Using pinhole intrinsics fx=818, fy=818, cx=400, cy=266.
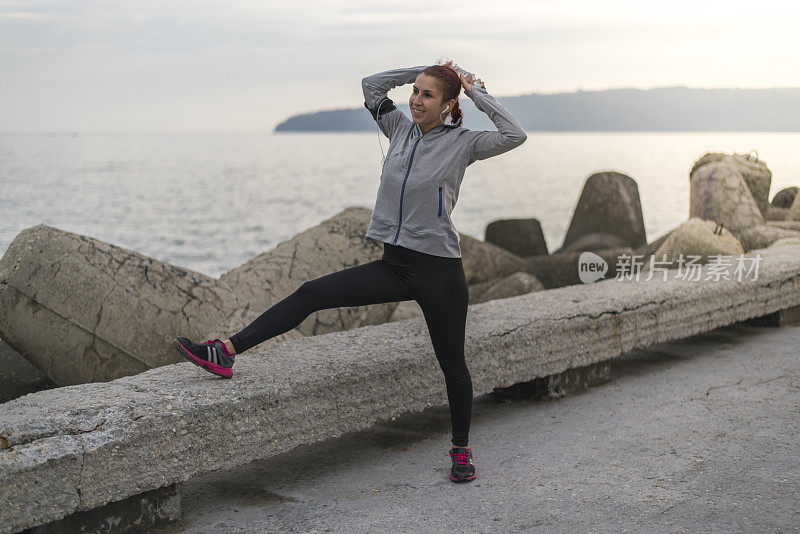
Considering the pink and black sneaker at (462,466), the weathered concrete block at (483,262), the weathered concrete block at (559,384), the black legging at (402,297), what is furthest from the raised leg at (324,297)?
the weathered concrete block at (483,262)

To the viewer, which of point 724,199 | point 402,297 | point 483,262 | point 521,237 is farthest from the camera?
point 521,237

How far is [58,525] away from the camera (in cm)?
321

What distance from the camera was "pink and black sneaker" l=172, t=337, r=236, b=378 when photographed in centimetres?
364

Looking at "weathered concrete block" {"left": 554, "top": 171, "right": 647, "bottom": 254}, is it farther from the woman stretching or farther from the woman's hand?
the woman stretching

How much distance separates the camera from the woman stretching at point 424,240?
12.2 feet

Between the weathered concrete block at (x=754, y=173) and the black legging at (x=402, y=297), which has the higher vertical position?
the weathered concrete block at (x=754, y=173)

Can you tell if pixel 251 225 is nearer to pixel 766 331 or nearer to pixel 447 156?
pixel 766 331

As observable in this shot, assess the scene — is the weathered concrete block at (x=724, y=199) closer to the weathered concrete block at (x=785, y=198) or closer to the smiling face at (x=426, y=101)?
the weathered concrete block at (x=785, y=198)

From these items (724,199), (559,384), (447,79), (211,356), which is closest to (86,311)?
(211,356)

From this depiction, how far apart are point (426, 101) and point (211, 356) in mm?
1523

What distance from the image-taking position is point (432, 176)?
12.1 feet

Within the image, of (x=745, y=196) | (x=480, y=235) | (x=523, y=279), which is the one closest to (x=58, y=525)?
(x=523, y=279)

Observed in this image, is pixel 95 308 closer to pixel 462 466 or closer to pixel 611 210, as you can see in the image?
pixel 462 466

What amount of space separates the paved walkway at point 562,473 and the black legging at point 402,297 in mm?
543
